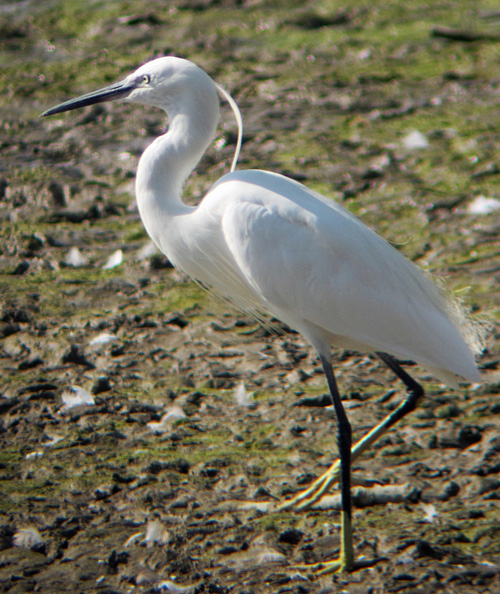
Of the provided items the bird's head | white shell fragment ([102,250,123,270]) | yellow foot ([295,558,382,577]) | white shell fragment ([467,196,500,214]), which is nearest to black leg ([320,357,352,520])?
yellow foot ([295,558,382,577])

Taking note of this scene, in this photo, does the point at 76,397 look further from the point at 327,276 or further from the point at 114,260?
the point at 114,260

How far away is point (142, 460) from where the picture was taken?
3.59 metres

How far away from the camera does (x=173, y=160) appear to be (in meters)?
3.47

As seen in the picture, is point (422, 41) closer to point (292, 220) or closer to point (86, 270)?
point (86, 270)

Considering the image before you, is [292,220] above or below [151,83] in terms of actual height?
below

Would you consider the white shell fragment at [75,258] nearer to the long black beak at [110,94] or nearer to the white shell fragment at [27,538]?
the long black beak at [110,94]

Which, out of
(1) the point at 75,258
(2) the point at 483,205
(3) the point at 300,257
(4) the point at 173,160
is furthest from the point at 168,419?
(2) the point at 483,205

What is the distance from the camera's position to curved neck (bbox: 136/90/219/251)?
3463 millimetres

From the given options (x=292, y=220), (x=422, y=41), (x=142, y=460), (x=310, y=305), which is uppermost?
(x=292, y=220)

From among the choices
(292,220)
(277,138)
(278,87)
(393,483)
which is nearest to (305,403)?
(393,483)

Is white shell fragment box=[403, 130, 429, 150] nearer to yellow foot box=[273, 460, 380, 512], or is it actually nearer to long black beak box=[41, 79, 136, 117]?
long black beak box=[41, 79, 136, 117]

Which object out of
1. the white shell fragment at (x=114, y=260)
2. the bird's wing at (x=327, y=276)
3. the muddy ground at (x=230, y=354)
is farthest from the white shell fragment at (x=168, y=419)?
the white shell fragment at (x=114, y=260)

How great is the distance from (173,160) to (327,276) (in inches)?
30.8

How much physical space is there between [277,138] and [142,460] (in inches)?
149
